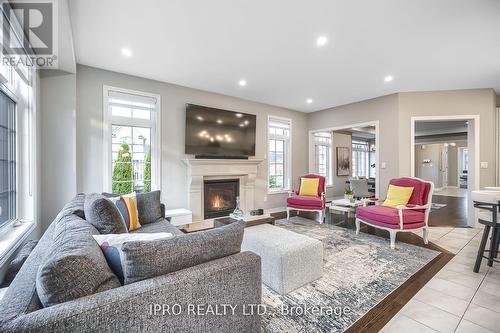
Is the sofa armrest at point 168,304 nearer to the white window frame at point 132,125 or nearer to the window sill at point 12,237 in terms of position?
the window sill at point 12,237

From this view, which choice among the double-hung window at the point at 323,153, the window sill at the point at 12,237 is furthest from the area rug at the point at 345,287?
the double-hung window at the point at 323,153

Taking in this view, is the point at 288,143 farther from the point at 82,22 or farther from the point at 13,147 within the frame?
the point at 13,147

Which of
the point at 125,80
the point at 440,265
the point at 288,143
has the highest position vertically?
the point at 125,80

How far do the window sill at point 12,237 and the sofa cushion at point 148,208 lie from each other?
1.05m

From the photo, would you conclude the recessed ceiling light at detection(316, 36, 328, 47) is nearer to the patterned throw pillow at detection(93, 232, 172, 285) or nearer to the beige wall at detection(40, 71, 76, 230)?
the patterned throw pillow at detection(93, 232, 172, 285)

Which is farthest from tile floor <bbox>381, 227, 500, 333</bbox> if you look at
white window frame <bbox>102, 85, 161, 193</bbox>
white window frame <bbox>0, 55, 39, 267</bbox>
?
white window frame <bbox>102, 85, 161, 193</bbox>

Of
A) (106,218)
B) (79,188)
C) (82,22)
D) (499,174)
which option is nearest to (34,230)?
(79,188)

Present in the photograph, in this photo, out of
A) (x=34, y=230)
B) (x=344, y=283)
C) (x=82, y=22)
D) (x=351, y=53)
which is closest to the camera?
(x=344, y=283)

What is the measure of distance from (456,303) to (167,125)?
439 cm

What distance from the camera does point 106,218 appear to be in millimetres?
1992

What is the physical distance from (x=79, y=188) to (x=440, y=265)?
492 cm

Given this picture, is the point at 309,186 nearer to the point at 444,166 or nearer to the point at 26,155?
the point at 26,155

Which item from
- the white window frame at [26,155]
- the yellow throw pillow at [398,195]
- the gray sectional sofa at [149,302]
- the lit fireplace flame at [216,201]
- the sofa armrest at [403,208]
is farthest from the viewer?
the lit fireplace flame at [216,201]

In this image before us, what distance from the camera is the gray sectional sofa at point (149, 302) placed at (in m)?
0.77
